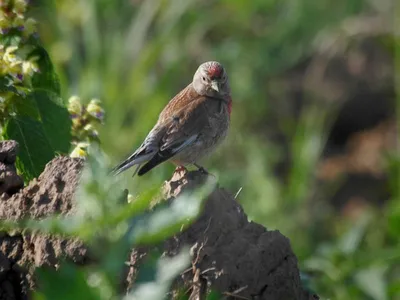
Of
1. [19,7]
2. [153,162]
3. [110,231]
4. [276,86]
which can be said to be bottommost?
[276,86]

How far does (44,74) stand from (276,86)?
6.84 meters

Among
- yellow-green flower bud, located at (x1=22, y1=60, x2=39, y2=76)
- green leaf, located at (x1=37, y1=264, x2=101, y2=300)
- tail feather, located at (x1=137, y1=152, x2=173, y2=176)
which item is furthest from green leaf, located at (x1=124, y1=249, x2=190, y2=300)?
tail feather, located at (x1=137, y1=152, x2=173, y2=176)

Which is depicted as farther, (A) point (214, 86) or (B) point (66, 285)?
(A) point (214, 86)

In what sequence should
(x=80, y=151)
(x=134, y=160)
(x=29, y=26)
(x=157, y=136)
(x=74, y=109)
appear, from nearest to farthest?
1. (x=80, y=151)
2. (x=29, y=26)
3. (x=74, y=109)
4. (x=134, y=160)
5. (x=157, y=136)

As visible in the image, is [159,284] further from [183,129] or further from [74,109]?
[183,129]

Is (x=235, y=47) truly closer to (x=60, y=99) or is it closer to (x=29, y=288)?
(x=60, y=99)

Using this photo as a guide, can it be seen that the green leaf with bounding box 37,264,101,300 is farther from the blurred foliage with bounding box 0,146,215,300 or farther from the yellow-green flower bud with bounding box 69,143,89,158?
the yellow-green flower bud with bounding box 69,143,89,158

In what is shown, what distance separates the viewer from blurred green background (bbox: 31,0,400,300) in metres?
9.05

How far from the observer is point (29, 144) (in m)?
4.04

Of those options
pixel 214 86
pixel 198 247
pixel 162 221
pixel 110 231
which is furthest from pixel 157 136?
pixel 162 221

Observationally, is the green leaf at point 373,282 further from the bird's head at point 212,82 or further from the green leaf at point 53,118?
the green leaf at point 53,118

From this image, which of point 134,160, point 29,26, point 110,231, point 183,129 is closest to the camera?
point 110,231

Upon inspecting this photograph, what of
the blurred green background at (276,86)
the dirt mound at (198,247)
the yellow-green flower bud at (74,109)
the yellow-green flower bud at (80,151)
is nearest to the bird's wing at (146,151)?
the yellow-green flower bud at (74,109)

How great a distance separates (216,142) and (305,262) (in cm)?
71
